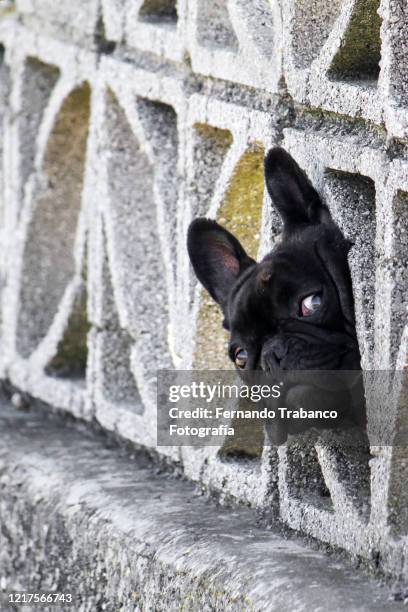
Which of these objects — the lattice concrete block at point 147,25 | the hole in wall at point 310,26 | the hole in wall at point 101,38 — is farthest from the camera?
the hole in wall at point 101,38

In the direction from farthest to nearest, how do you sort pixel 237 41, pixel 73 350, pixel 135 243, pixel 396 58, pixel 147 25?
pixel 73 350 → pixel 135 243 → pixel 147 25 → pixel 237 41 → pixel 396 58

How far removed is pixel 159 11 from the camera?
3176 mm

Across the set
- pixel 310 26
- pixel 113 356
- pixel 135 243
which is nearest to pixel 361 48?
pixel 310 26

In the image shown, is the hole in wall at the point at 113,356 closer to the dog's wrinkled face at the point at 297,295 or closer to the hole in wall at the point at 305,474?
the hole in wall at the point at 305,474

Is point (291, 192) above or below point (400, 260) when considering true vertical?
above

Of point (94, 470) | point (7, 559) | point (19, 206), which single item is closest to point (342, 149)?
point (94, 470)

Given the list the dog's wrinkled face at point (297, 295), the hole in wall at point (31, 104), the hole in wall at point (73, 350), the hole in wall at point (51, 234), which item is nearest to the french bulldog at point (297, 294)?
the dog's wrinkled face at point (297, 295)

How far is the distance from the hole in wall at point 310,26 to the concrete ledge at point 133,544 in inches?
34.6

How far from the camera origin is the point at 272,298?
242 centimetres

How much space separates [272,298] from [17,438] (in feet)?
4.43

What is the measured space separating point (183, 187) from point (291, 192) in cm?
53

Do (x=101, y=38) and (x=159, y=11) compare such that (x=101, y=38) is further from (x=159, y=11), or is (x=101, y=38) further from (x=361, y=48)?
(x=361, y=48)

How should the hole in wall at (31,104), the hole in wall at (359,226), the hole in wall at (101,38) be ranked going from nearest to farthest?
the hole in wall at (359,226) < the hole in wall at (101,38) < the hole in wall at (31,104)

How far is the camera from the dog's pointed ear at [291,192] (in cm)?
242
